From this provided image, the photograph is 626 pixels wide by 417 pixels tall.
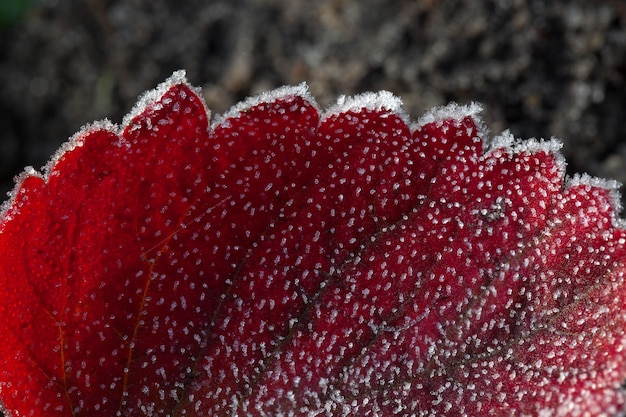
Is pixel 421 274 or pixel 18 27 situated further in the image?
pixel 18 27

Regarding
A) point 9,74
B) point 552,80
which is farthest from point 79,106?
point 552,80

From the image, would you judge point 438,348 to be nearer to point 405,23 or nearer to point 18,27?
point 405,23

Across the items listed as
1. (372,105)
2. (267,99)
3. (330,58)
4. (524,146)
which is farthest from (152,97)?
(330,58)

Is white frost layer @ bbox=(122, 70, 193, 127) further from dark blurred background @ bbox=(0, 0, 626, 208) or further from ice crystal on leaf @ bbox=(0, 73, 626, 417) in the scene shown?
dark blurred background @ bbox=(0, 0, 626, 208)

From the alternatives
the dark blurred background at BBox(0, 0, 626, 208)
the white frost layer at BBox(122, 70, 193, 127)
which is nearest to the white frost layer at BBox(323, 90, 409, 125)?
the white frost layer at BBox(122, 70, 193, 127)

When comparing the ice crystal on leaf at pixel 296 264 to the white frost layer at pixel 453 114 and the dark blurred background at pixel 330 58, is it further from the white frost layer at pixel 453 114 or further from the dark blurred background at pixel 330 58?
the dark blurred background at pixel 330 58

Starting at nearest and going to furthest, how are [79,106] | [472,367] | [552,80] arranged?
1. [472,367]
2. [552,80]
3. [79,106]

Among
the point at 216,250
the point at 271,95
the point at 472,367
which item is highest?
the point at 271,95

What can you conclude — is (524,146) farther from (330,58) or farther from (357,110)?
(330,58)
